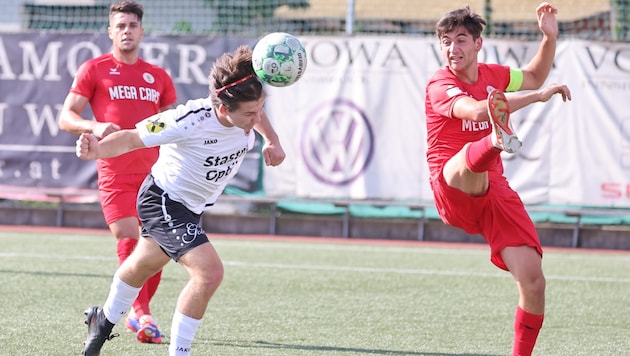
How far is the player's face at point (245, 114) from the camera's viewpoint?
16.4 ft

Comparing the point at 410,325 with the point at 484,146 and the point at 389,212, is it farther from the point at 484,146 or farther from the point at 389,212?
the point at 389,212

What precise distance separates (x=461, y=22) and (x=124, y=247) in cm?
271

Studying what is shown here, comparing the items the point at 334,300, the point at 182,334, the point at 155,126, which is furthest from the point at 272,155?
the point at 334,300

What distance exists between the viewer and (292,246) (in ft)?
38.3

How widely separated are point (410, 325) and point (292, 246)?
191 inches

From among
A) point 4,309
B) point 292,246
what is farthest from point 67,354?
point 292,246

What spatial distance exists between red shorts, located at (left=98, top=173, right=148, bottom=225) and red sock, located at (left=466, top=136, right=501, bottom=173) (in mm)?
2653

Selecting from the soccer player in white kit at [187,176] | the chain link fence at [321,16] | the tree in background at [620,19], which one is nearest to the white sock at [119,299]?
the soccer player in white kit at [187,176]

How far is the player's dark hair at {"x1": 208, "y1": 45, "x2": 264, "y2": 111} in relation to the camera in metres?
4.97

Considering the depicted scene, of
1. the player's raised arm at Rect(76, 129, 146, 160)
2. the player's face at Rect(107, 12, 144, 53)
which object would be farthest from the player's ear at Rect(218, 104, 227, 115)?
the player's face at Rect(107, 12, 144, 53)

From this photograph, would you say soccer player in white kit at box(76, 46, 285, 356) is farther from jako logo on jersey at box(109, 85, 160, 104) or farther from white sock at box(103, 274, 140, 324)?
jako logo on jersey at box(109, 85, 160, 104)

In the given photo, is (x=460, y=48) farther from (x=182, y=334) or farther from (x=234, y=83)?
(x=182, y=334)

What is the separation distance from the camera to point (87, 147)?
4.93m

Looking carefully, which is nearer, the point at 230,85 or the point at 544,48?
the point at 230,85
